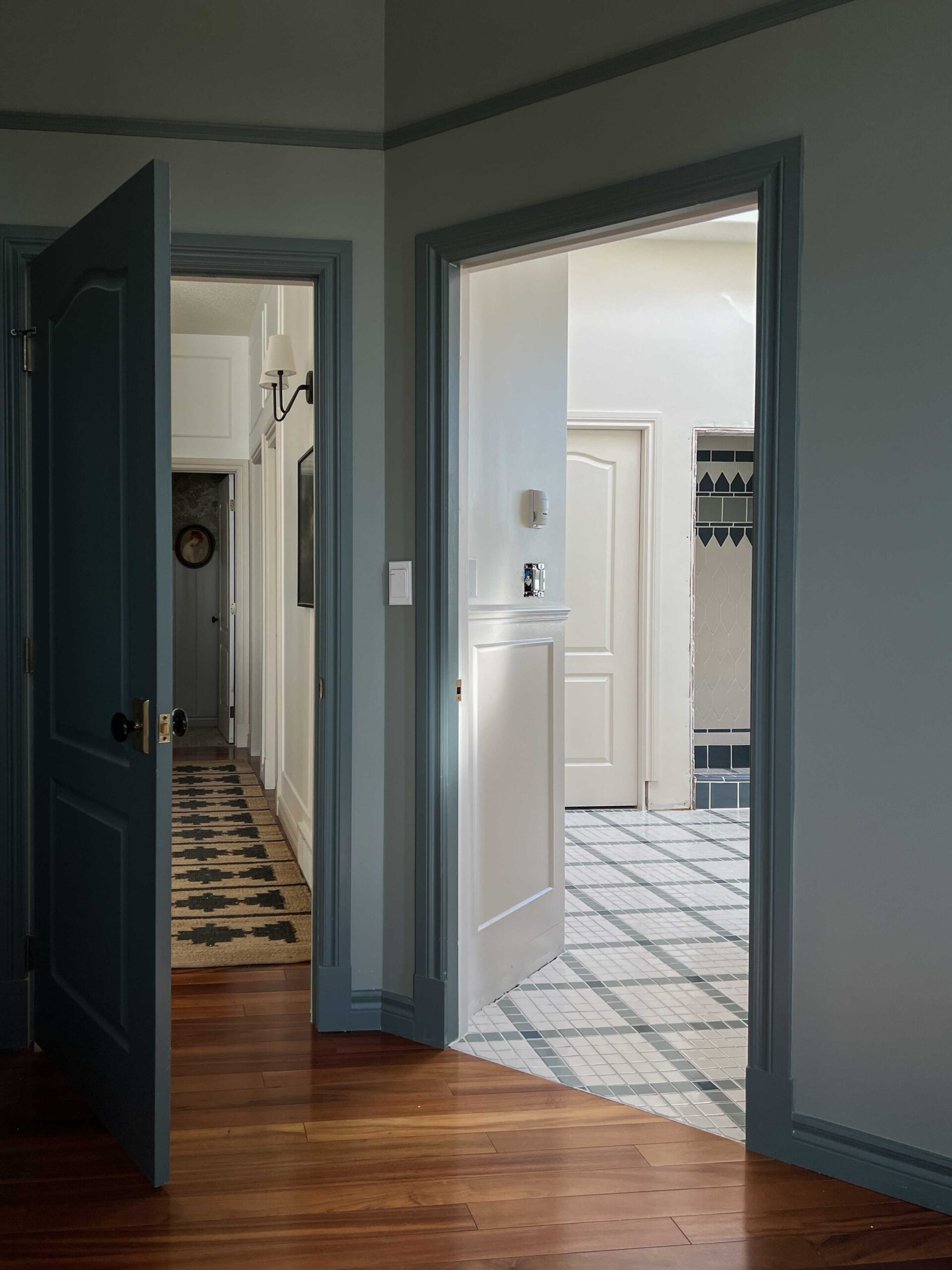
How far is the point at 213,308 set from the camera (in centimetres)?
737

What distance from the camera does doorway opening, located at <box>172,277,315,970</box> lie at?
4.25 meters

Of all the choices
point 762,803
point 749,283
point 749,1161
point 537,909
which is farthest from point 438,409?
point 749,283

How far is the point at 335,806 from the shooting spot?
3.05 m

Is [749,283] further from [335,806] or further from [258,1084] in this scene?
[258,1084]

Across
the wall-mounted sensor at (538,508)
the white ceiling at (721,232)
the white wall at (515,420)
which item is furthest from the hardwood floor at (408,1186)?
the white ceiling at (721,232)

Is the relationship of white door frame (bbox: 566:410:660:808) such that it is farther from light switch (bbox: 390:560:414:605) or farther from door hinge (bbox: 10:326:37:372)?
door hinge (bbox: 10:326:37:372)

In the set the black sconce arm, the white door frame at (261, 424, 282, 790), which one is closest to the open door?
the black sconce arm

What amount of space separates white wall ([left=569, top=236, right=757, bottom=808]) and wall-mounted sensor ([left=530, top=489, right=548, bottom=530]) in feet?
8.31

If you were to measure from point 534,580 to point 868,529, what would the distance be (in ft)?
4.85

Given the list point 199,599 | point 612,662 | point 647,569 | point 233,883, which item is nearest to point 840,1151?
point 233,883

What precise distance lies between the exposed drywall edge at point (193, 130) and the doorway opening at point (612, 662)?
1.68 feet

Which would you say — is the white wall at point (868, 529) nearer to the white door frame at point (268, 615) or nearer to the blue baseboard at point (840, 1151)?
the blue baseboard at point (840, 1151)

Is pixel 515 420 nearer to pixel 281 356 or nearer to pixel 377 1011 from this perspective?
pixel 281 356

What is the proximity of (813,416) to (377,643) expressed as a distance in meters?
1.37
